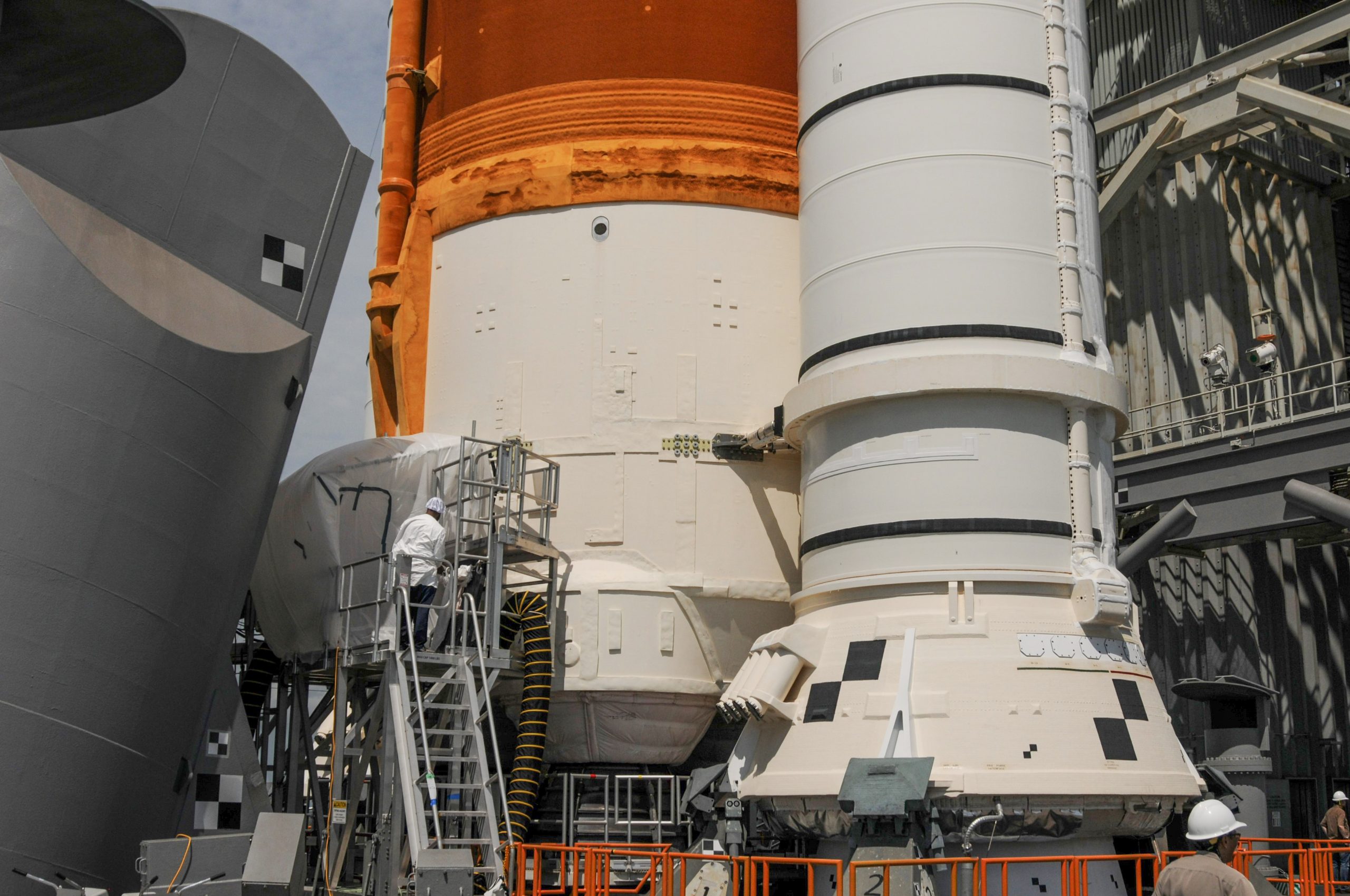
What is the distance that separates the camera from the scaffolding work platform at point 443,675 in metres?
14.2

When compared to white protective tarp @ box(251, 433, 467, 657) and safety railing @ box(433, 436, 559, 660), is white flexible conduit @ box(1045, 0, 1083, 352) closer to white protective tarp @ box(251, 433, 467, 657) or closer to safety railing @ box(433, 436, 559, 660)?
safety railing @ box(433, 436, 559, 660)

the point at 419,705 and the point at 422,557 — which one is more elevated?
the point at 422,557

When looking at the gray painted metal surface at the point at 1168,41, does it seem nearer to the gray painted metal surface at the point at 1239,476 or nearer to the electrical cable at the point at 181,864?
the gray painted metal surface at the point at 1239,476

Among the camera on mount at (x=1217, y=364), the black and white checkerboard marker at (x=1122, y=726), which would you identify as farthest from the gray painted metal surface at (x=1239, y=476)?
the black and white checkerboard marker at (x=1122, y=726)

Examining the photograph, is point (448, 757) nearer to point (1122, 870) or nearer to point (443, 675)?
point (443, 675)

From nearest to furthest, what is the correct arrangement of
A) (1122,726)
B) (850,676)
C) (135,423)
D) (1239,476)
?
(135,423)
(1122,726)
(850,676)
(1239,476)

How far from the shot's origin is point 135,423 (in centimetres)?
1206

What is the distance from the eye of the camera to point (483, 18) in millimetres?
20344

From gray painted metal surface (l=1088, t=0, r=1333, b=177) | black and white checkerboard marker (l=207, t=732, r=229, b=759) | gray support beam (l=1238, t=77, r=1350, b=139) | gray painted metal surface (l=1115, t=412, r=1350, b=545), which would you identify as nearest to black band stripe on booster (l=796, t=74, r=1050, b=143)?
gray support beam (l=1238, t=77, r=1350, b=139)

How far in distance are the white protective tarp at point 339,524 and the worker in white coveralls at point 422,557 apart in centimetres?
153

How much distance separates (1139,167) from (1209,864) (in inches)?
691

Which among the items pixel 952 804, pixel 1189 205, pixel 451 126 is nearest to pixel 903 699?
pixel 952 804

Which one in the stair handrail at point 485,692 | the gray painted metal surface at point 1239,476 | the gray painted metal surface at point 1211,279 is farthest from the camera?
the gray painted metal surface at point 1211,279

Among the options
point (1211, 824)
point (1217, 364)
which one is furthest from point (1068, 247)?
point (1211, 824)
